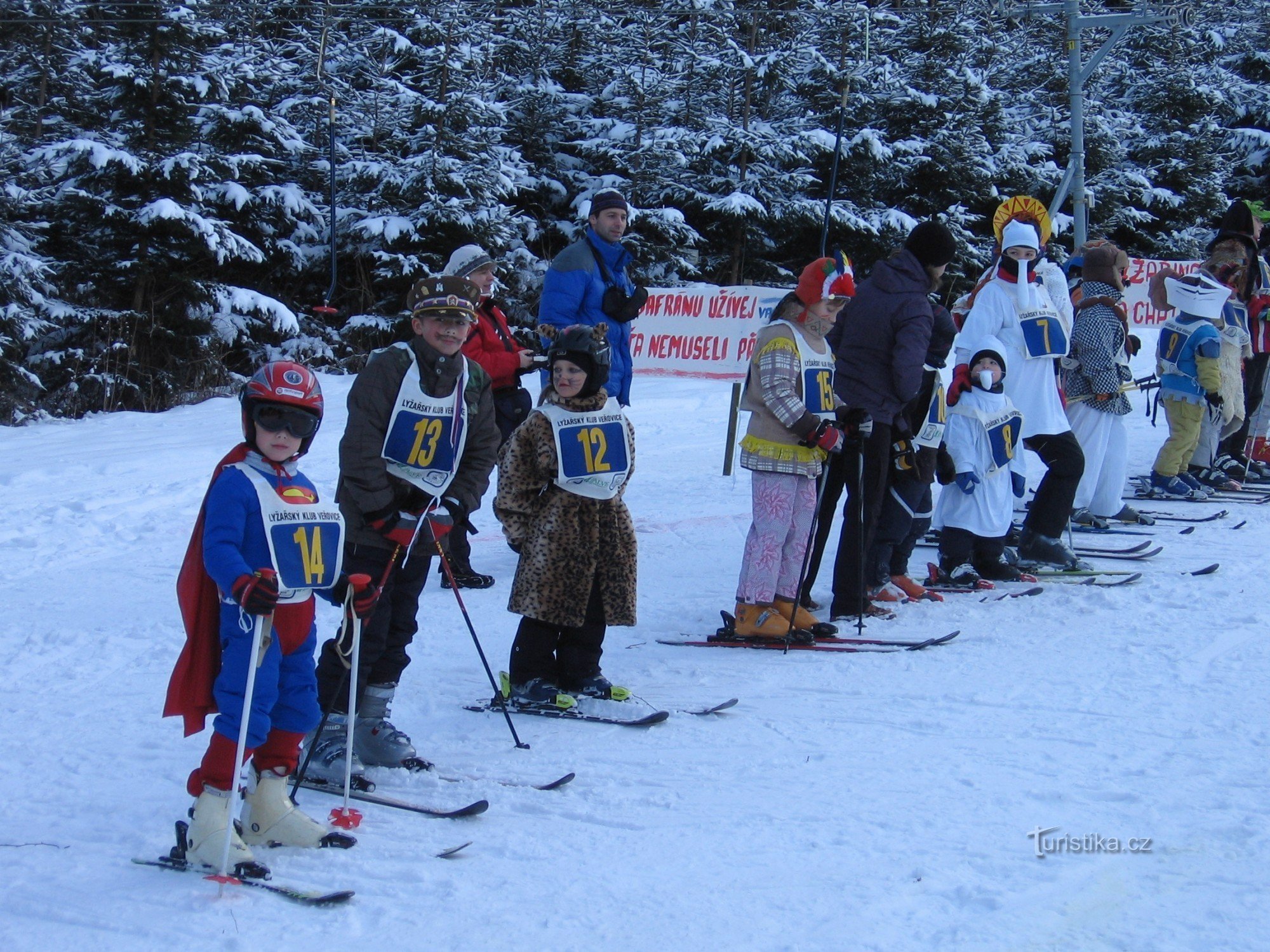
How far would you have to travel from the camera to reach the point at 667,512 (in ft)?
31.6

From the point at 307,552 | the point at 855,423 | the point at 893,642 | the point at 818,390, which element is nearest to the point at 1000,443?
the point at 855,423

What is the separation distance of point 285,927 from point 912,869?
1721 mm

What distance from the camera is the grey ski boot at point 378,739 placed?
428 cm

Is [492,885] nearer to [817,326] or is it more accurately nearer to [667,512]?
[817,326]

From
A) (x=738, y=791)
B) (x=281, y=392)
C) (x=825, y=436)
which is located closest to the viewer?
(x=281, y=392)

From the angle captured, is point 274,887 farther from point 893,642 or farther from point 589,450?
point 893,642

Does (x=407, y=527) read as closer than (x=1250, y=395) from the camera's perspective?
Yes

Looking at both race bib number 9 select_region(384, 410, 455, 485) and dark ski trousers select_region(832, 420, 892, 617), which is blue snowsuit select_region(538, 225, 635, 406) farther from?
race bib number 9 select_region(384, 410, 455, 485)

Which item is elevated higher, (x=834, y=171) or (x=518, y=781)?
(x=834, y=171)

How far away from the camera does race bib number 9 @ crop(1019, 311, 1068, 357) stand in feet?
25.3

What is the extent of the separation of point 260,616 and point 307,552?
29 cm

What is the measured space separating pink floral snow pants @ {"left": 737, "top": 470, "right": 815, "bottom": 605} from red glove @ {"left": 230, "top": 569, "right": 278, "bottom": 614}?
3.27 m

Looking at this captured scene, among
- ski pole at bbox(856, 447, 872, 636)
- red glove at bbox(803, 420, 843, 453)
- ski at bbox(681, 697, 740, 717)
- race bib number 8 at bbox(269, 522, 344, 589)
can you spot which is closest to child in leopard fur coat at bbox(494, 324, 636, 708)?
ski at bbox(681, 697, 740, 717)

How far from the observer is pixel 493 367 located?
7020 millimetres
